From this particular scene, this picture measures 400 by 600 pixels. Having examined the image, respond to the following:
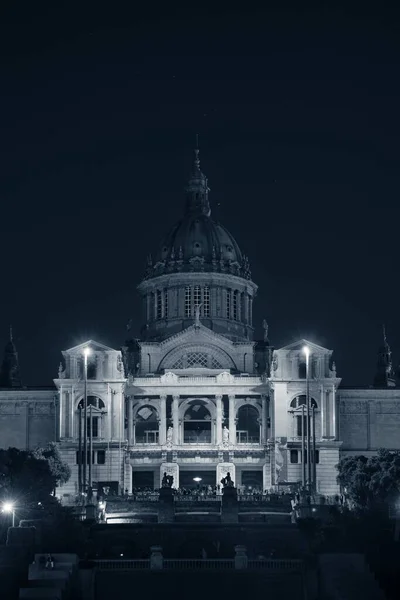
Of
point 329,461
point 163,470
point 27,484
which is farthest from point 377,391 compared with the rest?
point 27,484

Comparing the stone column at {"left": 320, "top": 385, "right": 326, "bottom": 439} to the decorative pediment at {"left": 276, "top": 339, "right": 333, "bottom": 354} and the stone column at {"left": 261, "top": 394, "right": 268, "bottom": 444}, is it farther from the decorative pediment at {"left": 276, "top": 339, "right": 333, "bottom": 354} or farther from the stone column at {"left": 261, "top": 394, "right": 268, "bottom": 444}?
the stone column at {"left": 261, "top": 394, "right": 268, "bottom": 444}

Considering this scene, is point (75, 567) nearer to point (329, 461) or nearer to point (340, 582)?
point (340, 582)

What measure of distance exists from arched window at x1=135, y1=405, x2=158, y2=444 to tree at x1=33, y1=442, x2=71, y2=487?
11.7 m

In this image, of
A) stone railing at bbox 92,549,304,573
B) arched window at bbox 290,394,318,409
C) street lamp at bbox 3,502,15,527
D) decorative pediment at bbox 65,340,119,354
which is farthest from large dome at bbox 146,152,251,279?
stone railing at bbox 92,549,304,573

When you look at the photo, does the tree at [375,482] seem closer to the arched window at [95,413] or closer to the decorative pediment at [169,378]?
the decorative pediment at [169,378]

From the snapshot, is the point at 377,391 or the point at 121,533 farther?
the point at 377,391

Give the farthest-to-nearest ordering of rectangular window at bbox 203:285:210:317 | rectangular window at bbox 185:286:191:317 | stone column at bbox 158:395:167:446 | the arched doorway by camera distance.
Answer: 1. rectangular window at bbox 203:285:210:317
2. rectangular window at bbox 185:286:191:317
3. the arched doorway
4. stone column at bbox 158:395:167:446

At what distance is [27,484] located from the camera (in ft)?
477

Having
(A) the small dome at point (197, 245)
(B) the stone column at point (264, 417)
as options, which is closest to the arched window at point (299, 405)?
(B) the stone column at point (264, 417)

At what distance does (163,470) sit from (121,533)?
49789mm

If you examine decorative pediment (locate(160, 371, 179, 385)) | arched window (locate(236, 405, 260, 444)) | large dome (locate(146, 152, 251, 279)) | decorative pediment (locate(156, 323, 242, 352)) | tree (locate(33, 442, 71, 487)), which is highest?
large dome (locate(146, 152, 251, 279))

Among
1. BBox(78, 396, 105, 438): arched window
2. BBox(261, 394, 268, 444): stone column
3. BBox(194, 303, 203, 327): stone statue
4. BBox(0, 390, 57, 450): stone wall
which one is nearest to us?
BBox(78, 396, 105, 438): arched window

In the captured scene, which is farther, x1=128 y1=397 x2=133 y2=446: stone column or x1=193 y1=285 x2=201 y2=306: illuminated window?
x1=193 y1=285 x2=201 y2=306: illuminated window

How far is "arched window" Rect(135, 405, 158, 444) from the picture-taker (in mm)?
184125
